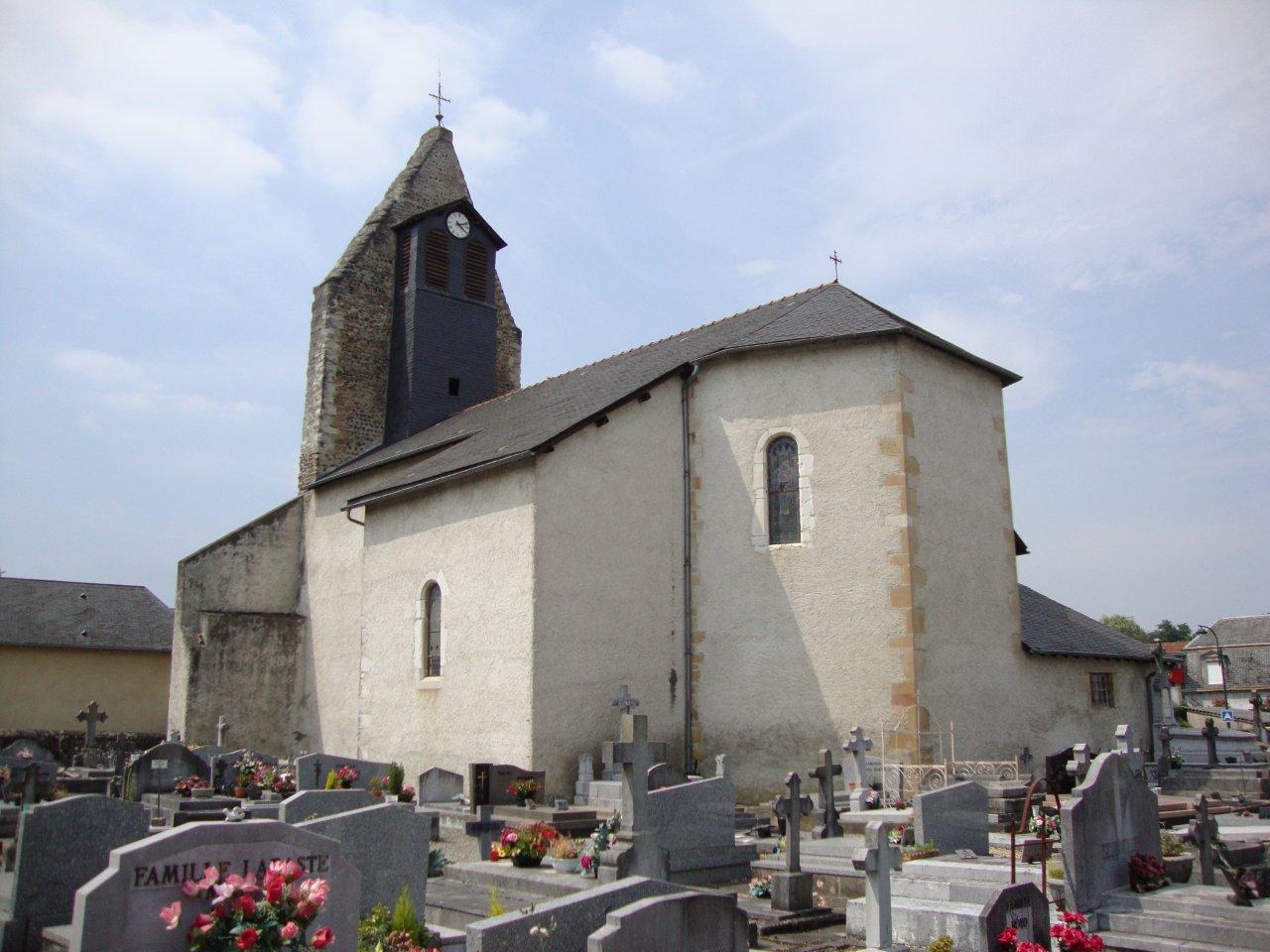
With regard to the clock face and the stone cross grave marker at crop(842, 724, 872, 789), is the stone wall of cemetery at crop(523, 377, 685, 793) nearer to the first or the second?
the stone cross grave marker at crop(842, 724, 872, 789)

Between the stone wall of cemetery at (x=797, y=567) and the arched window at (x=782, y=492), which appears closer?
the stone wall of cemetery at (x=797, y=567)

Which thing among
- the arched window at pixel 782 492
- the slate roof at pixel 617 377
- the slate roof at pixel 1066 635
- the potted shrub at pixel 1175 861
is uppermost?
the slate roof at pixel 617 377

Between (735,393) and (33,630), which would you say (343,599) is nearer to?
(735,393)

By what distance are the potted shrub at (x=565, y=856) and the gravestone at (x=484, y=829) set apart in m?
1.16

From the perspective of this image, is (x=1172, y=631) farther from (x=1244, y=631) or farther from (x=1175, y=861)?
(x=1175, y=861)

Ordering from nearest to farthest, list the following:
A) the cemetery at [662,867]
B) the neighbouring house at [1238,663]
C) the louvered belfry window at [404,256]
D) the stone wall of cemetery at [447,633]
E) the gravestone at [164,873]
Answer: the gravestone at [164,873]
the cemetery at [662,867]
the stone wall of cemetery at [447,633]
the louvered belfry window at [404,256]
the neighbouring house at [1238,663]

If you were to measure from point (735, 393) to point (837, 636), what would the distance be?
406 centimetres

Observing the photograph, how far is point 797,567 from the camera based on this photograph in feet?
50.0

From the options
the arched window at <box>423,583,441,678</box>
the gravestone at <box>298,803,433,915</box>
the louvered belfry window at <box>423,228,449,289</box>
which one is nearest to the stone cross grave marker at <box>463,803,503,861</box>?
the gravestone at <box>298,803,433,915</box>

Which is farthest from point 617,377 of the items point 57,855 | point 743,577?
point 57,855

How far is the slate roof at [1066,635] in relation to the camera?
1648cm

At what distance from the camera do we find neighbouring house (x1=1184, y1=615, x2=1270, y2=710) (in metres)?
48.7

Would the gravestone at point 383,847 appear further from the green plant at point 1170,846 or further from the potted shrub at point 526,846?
the green plant at point 1170,846

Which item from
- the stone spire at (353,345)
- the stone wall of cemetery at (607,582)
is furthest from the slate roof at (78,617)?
the stone wall of cemetery at (607,582)
